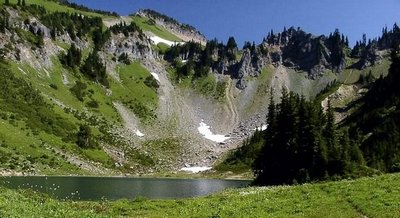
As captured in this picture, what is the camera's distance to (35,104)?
7347 inches

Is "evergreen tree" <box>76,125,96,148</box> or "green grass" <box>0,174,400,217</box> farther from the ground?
"evergreen tree" <box>76,125,96,148</box>

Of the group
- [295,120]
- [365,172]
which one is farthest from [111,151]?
[365,172]

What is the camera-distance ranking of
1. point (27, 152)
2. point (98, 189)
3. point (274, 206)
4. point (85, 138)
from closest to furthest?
point (274, 206)
point (98, 189)
point (27, 152)
point (85, 138)

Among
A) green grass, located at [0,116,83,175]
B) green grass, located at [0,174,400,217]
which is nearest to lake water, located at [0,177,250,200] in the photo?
green grass, located at [0,174,400,217]

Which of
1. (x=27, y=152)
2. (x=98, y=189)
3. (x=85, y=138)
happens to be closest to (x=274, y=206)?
(x=98, y=189)

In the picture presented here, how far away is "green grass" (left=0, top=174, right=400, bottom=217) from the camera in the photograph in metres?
30.0

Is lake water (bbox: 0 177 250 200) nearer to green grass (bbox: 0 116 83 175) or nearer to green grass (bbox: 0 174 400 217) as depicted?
green grass (bbox: 0 174 400 217)

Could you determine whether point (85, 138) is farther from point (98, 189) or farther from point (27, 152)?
point (98, 189)

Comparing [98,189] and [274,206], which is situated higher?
[274,206]

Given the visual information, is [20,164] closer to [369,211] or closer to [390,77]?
[369,211]

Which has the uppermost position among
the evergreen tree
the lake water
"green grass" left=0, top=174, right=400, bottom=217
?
the evergreen tree

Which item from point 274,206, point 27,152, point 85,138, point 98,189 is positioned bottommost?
point 98,189

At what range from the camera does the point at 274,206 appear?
34.5 meters

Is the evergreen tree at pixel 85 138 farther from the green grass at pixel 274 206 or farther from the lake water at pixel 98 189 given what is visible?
the green grass at pixel 274 206
